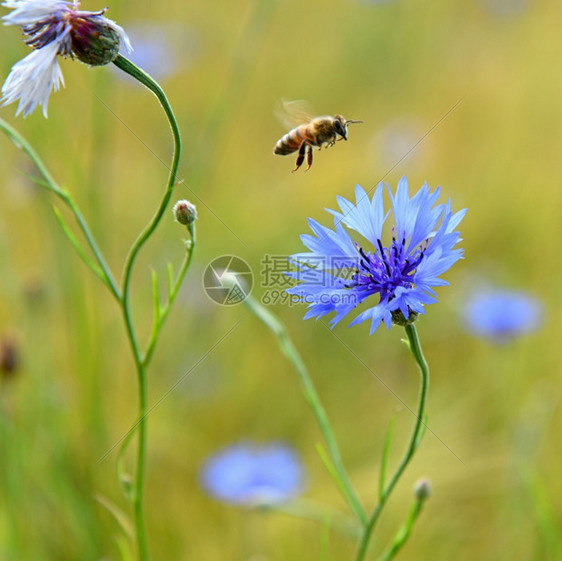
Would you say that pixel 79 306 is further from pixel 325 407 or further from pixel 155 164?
pixel 155 164

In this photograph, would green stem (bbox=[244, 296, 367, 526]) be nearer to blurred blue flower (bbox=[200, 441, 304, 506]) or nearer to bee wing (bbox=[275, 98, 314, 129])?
bee wing (bbox=[275, 98, 314, 129])

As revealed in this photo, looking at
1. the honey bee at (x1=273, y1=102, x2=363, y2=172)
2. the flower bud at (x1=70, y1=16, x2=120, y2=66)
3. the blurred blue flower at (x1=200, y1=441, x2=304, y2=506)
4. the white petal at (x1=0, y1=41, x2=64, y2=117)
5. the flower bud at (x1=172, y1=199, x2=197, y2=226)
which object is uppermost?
the honey bee at (x1=273, y1=102, x2=363, y2=172)

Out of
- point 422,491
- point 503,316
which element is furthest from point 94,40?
point 503,316

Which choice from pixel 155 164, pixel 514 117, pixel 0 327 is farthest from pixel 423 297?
pixel 514 117

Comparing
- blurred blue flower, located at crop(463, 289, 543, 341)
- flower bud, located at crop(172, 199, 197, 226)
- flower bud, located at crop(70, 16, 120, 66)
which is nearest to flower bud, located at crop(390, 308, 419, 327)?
flower bud, located at crop(172, 199, 197, 226)

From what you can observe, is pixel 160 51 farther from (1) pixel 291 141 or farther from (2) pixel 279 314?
(1) pixel 291 141
